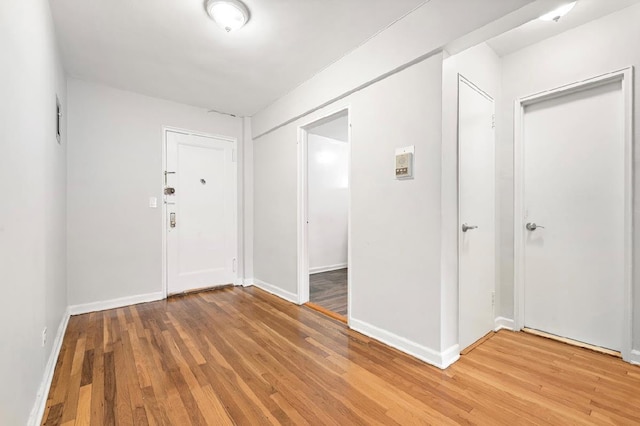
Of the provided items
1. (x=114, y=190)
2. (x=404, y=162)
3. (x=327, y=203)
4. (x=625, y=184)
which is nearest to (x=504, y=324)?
(x=625, y=184)

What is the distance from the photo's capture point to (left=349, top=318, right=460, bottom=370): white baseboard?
198 centimetres

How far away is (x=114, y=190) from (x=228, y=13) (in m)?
2.43

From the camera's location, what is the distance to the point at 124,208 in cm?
334

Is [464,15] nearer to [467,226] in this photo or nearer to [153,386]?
[467,226]

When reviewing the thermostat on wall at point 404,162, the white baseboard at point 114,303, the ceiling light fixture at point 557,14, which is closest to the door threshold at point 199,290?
the white baseboard at point 114,303

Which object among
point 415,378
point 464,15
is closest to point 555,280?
point 415,378

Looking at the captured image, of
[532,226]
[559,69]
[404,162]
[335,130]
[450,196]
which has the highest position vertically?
[335,130]

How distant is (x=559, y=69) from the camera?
7.81 feet

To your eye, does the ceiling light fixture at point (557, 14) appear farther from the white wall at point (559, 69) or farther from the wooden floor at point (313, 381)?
the wooden floor at point (313, 381)

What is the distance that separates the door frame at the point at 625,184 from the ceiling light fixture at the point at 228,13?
2490 mm

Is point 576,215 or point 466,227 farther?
point 576,215

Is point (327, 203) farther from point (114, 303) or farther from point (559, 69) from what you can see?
point (559, 69)

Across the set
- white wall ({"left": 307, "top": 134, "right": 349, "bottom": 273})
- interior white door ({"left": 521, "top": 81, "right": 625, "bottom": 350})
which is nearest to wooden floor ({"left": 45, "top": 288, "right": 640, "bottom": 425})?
interior white door ({"left": 521, "top": 81, "right": 625, "bottom": 350})

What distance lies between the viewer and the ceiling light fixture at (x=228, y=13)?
76.4 inches
